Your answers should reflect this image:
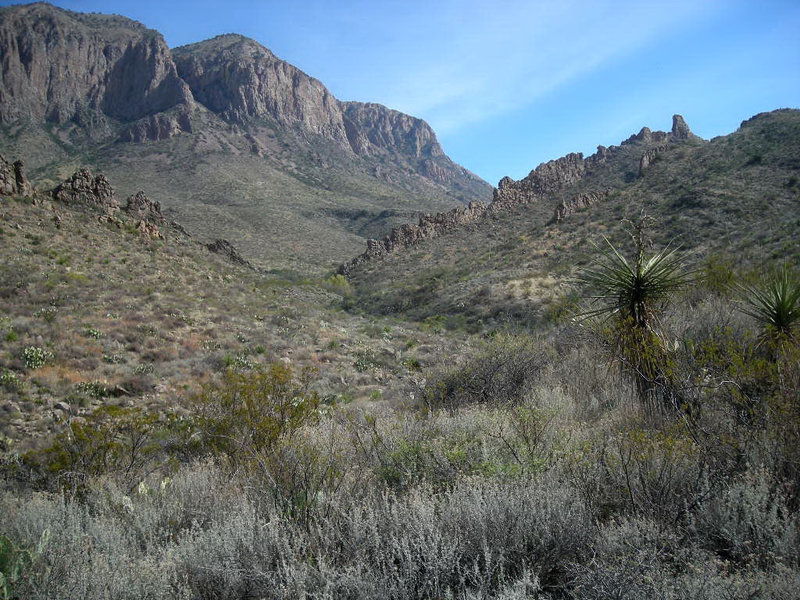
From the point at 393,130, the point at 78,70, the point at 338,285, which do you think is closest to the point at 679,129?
the point at 338,285

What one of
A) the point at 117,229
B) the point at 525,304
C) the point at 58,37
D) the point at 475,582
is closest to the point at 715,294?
the point at 525,304

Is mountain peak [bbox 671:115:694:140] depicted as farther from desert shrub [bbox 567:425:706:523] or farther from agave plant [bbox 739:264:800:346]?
desert shrub [bbox 567:425:706:523]

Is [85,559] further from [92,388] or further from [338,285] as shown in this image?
[338,285]

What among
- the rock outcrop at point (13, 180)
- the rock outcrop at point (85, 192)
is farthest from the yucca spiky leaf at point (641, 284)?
the rock outcrop at point (85, 192)

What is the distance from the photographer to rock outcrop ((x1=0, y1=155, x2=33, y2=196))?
19.0 metres

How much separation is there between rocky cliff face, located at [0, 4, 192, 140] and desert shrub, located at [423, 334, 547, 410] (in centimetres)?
10323

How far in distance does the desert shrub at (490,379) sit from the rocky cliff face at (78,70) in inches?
4064

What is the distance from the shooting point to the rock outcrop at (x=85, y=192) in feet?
73.8

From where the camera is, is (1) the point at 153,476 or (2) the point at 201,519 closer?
(2) the point at 201,519

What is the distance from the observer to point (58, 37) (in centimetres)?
10712

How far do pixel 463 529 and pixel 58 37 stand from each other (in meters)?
157

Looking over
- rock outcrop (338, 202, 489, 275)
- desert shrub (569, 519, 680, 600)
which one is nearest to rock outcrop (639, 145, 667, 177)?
rock outcrop (338, 202, 489, 275)

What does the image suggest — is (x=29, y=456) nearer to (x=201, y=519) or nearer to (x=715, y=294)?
(x=201, y=519)

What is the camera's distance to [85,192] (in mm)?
23312
